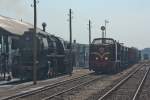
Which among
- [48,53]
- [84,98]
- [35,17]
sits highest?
[35,17]

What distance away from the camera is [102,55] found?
138 feet

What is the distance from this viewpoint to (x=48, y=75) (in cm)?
3553

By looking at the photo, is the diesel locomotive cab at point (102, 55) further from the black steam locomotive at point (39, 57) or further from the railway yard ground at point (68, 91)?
the railway yard ground at point (68, 91)

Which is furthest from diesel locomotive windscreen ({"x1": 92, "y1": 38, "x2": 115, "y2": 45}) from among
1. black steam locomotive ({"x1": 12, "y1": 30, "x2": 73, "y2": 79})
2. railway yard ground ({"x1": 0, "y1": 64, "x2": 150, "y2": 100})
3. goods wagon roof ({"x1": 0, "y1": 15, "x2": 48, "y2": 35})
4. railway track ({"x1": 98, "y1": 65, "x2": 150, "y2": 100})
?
railway yard ground ({"x1": 0, "y1": 64, "x2": 150, "y2": 100})

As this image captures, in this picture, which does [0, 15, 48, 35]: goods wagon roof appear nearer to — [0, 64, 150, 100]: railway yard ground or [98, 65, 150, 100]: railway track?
[0, 64, 150, 100]: railway yard ground

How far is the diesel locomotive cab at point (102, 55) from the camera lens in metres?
41.9

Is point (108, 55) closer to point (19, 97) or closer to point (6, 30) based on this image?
point (6, 30)

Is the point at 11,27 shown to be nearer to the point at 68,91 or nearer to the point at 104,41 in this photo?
the point at 104,41

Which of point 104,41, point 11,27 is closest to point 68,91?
point 11,27

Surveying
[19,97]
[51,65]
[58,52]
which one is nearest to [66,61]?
[58,52]

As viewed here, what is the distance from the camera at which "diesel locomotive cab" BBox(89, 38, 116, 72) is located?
137 feet

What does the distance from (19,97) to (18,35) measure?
14.5 meters

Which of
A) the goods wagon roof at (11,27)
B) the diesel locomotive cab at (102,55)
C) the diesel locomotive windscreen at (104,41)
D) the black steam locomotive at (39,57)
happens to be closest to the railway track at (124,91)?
the black steam locomotive at (39,57)

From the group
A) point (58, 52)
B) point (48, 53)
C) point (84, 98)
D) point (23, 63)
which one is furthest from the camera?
point (58, 52)
